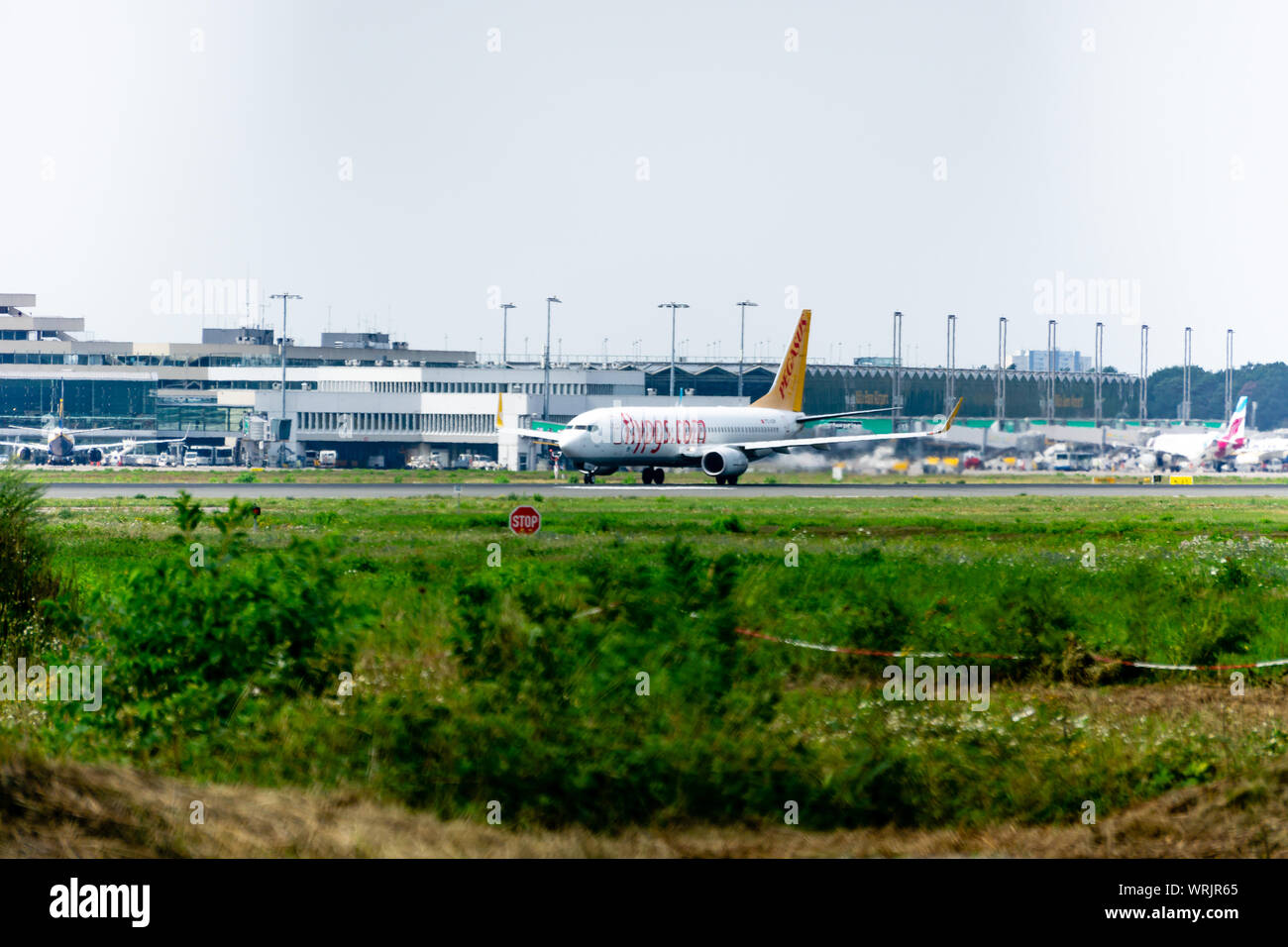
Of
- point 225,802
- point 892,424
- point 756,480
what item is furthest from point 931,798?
point 892,424

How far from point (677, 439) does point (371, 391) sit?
262 ft

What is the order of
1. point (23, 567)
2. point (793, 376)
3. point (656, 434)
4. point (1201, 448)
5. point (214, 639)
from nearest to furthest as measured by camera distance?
point (214, 639) → point (23, 567) → point (656, 434) → point (793, 376) → point (1201, 448)

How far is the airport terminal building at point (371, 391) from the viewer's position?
13350cm

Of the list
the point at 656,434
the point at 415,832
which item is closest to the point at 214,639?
the point at 415,832

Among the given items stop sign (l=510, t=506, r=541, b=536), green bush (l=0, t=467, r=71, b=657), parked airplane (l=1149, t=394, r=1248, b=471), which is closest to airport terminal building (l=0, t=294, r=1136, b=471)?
parked airplane (l=1149, t=394, r=1248, b=471)

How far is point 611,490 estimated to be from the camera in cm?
6844

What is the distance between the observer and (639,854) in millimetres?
10031

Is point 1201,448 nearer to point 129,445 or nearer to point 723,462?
point 723,462

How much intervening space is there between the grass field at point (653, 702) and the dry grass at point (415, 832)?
0.71ft

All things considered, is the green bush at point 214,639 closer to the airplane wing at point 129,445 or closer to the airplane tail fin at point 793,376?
the airplane tail fin at point 793,376

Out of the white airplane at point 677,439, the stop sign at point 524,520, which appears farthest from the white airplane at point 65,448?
the stop sign at point 524,520
